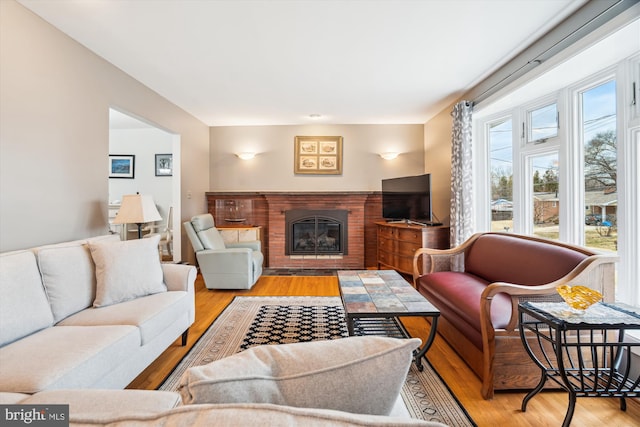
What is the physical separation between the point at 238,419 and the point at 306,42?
2729 mm

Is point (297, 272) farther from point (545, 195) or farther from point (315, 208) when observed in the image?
point (545, 195)

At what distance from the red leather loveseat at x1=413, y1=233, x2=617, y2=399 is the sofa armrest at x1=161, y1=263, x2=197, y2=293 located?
6.72ft

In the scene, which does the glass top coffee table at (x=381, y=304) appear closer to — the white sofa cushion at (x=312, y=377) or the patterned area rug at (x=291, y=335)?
the patterned area rug at (x=291, y=335)

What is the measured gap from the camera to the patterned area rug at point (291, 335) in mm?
1736

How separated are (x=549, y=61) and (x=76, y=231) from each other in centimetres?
401

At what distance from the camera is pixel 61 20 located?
7.43 ft

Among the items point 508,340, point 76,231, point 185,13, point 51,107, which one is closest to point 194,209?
point 76,231

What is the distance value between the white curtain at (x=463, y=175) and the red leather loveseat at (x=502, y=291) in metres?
0.64

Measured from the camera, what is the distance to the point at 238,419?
48 cm

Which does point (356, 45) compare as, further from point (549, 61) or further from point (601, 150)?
point (601, 150)

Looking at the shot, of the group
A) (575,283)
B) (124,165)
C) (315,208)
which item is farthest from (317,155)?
(575,283)

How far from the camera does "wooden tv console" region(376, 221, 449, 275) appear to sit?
409 centimetres

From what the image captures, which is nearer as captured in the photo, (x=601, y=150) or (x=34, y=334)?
(x=34, y=334)

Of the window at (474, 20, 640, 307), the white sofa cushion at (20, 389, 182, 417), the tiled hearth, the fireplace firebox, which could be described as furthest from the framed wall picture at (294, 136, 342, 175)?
the white sofa cushion at (20, 389, 182, 417)
